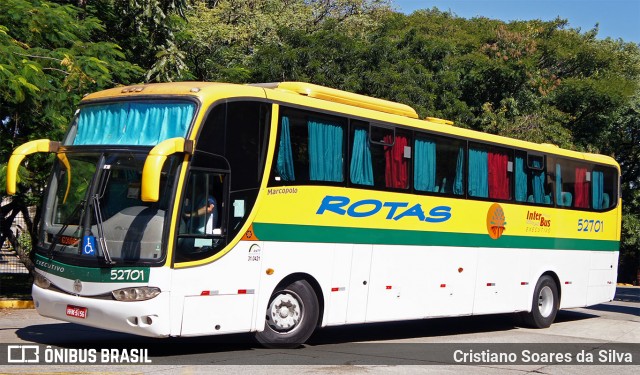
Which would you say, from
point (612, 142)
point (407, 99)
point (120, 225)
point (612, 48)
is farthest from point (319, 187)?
point (612, 48)

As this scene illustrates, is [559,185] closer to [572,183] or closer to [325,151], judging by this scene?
[572,183]

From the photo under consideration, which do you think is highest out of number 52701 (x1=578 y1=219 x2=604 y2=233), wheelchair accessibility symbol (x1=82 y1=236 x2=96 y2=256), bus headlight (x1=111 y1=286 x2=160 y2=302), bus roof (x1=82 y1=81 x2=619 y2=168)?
bus roof (x1=82 y1=81 x2=619 y2=168)

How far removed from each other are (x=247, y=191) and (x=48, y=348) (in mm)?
3216

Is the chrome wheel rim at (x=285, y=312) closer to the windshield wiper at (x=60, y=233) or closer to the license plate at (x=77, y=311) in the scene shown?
the license plate at (x=77, y=311)

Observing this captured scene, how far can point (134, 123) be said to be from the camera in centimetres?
1117

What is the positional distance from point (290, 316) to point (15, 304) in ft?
27.1

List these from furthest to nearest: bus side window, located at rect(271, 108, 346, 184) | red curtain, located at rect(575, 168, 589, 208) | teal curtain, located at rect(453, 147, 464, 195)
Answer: red curtain, located at rect(575, 168, 589, 208) → teal curtain, located at rect(453, 147, 464, 195) → bus side window, located at rect(271, 108, 346, 184)

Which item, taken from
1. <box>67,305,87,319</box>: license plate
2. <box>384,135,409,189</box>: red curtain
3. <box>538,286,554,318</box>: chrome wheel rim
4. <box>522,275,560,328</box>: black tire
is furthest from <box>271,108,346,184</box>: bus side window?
<box>538,286,554,318</box>: chrome wheel rim

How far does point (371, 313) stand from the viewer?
1345 cm

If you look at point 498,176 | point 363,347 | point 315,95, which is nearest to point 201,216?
point 315,95

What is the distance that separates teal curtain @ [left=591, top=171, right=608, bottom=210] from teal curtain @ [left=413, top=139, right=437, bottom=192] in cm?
614

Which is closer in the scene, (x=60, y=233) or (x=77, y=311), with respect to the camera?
(x=77, y=311)

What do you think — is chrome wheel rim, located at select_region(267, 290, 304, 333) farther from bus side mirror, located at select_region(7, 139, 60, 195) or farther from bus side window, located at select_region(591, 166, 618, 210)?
bus side window, located at select_region(591, 166, 618, 210)

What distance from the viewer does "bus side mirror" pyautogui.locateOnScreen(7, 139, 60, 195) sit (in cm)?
1095
